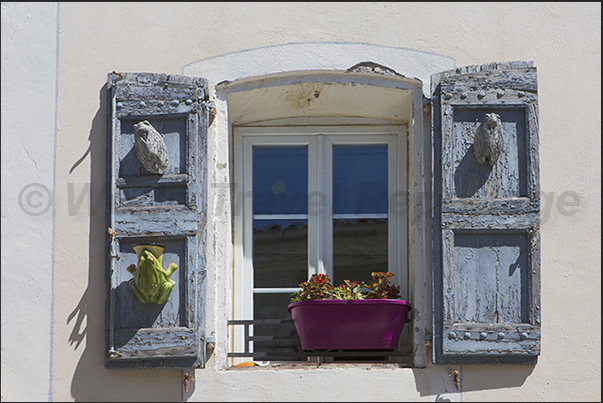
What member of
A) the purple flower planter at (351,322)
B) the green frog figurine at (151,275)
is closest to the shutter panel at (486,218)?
the purple flower planter at (351,322)

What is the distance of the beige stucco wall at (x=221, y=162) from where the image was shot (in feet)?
16.8

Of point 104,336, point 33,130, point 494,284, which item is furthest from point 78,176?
point 494,284

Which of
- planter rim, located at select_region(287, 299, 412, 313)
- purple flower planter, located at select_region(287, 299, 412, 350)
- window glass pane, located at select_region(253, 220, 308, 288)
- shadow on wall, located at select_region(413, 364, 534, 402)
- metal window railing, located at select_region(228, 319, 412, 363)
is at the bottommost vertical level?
shadow on wall, located at select_region(413, 364, 534, 402)

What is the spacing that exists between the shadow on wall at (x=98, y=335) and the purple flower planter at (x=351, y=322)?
2.29 ft

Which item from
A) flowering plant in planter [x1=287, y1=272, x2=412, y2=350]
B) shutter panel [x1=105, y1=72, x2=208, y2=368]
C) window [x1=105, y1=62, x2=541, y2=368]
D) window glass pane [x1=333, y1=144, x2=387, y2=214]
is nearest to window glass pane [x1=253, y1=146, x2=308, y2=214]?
window [x1=105, y1=62, x2=541, y2=368]

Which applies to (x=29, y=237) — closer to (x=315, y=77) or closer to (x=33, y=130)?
(x=33, y=130)

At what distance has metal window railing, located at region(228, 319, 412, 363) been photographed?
5.24 meters

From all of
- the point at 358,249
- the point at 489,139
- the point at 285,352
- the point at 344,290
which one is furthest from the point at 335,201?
the point at 489,139

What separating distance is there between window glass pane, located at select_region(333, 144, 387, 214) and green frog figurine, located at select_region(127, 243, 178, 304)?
1.11 metres

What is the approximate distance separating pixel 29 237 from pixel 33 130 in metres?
0.55

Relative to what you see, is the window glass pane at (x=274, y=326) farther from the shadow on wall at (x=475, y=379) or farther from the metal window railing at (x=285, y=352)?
the shadow on wall at (x=475, y=379)

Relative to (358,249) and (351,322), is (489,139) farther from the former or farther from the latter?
(351,322)

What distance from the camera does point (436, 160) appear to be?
5.25 meters

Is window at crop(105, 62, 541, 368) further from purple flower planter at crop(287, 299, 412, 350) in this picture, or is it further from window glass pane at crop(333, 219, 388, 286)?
purple flower planter at crop(287, 299, 412, 350)
